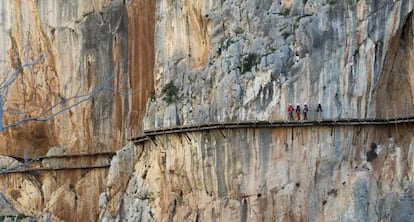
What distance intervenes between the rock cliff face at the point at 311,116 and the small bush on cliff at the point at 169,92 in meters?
1.56

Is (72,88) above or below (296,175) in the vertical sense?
above

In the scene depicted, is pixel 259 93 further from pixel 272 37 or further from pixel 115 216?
pixel 115 216

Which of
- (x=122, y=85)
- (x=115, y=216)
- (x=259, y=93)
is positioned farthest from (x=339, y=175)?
(x=122, y=85)

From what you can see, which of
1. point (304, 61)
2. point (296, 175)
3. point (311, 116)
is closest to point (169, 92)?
point (304, 61)

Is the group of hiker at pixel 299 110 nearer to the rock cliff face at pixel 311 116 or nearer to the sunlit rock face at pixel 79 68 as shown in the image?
the rock cliff face at pixel 311 116

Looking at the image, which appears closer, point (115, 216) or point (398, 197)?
point (398, 197)

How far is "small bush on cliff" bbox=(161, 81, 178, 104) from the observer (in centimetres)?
3562

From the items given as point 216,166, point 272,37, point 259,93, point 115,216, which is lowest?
point 115,216

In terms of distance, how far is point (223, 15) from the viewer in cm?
3428

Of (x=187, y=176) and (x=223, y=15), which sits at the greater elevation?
(x=223, y=15)

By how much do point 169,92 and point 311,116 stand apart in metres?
7.29

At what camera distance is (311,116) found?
102 feet

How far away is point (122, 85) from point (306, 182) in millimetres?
16657

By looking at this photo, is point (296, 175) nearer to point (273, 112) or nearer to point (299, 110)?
point (299, 110)
